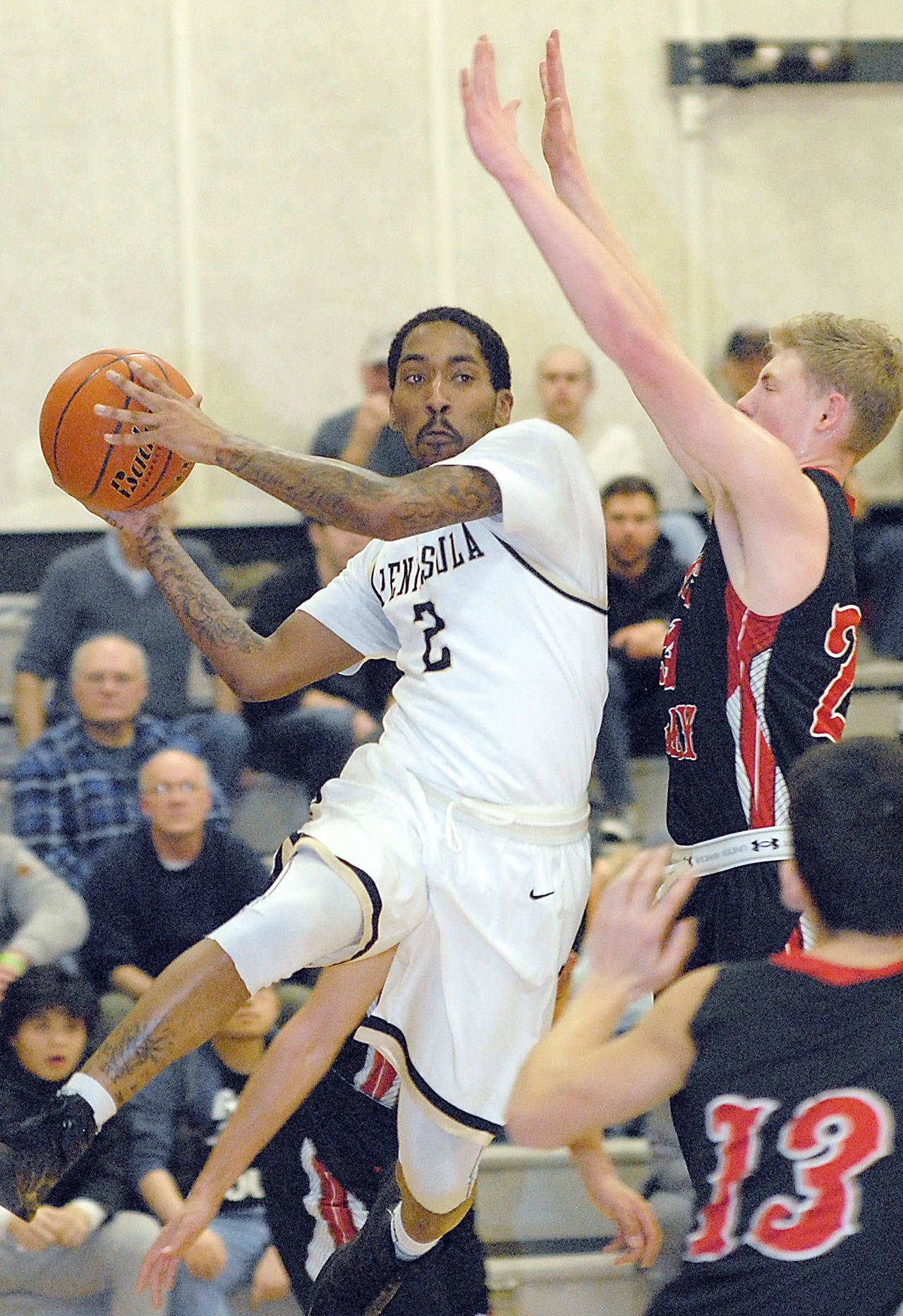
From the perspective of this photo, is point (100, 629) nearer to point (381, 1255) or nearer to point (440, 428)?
point (440, 428)

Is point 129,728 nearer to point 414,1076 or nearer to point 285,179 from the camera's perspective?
point 414,1076

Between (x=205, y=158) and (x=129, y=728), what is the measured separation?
3.70 metres

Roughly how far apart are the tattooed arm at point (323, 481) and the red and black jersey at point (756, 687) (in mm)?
522

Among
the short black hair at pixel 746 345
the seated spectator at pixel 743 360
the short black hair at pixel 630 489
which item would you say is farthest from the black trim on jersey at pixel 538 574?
the short black hair at pixel 746 345

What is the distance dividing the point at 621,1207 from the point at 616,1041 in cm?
154

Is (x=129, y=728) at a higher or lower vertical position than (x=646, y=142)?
lower

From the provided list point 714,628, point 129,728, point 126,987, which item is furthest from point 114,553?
point 714,628

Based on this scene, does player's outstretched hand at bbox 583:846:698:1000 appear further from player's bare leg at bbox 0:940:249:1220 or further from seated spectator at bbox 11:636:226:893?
seated spectator at bbox 11:636:226:893

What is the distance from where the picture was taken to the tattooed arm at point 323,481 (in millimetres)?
3072

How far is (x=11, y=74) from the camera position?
26.0 ft

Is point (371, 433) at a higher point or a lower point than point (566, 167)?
lower

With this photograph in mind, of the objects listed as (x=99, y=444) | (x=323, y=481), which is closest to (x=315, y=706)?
(x=99, y=444)

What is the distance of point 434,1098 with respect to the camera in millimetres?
3326

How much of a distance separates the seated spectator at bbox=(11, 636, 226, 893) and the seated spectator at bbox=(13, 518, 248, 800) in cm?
38
